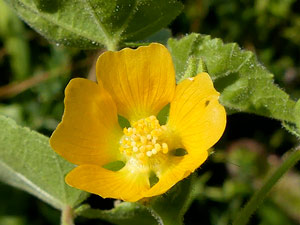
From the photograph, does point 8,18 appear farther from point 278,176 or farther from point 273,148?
point 278,176

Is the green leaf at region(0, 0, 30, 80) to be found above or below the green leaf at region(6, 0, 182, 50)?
below

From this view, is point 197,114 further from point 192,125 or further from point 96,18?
point 96,18

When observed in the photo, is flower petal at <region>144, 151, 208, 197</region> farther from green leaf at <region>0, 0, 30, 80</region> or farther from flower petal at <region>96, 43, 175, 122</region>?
green leaf at <region>0, 0, 30, 80</region>

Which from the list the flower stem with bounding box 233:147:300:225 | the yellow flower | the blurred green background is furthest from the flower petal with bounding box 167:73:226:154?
the blurred green background

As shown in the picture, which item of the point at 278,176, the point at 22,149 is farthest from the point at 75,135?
the point at 278,176

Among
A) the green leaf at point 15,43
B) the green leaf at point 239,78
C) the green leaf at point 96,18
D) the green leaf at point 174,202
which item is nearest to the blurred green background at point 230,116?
the green leaf at point 15,43
